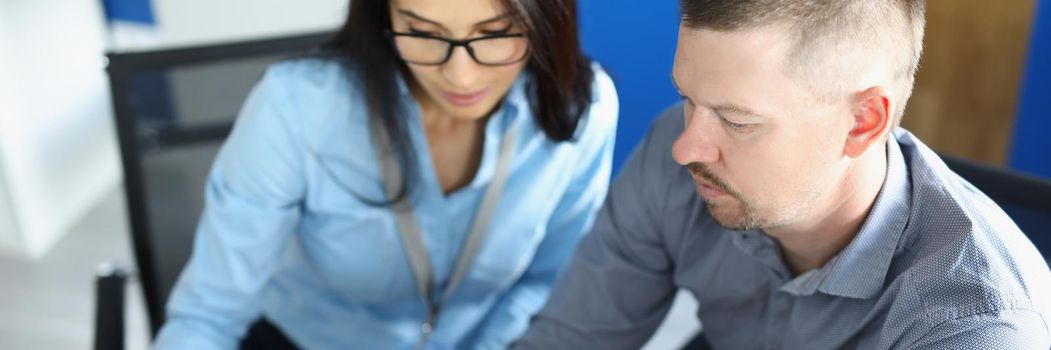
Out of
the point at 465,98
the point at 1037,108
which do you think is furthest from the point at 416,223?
the point at 1037,108

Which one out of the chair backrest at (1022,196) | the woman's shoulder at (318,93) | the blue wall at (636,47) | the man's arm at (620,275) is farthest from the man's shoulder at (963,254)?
the blue wall at (636,47)

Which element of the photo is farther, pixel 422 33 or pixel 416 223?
pixel 416 223

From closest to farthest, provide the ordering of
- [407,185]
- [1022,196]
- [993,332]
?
[993,332] → [1022,196] → [407,185]

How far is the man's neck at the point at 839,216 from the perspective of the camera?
118 centimetres

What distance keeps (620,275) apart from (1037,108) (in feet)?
3.96

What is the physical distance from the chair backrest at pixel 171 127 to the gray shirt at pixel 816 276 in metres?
0.53

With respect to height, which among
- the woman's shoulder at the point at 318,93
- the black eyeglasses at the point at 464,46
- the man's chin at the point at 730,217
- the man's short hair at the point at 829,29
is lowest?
the woman's shoulder at the point at 318,93

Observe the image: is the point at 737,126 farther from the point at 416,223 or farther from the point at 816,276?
the point at 416,223

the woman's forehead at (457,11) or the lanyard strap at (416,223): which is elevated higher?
the woman's forehead at (457,11)

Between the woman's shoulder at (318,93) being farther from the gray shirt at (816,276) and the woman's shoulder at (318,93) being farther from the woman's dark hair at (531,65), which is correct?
the gray shirt at (816,276)

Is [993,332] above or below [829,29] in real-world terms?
below

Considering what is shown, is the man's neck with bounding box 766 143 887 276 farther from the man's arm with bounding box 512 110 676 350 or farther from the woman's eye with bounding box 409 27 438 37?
the woman's eye with bounding box 409 27 438 37

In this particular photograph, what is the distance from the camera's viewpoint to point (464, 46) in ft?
4.61

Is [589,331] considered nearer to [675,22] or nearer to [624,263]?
[624,263]
